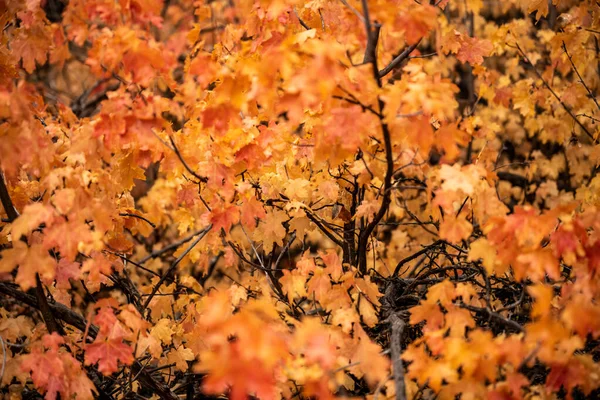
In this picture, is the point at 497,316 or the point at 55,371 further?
the point at 55,371

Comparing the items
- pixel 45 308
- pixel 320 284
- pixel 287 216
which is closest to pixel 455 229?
pixel 320 284

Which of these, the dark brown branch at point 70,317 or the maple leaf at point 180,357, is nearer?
the dark brown branch at point 70,317

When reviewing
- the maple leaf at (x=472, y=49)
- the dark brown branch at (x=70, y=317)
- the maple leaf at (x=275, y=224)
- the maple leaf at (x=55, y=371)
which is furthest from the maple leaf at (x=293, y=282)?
the maple leaf at (x=472, y=49)

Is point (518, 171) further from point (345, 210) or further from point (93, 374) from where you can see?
point (93, 374)

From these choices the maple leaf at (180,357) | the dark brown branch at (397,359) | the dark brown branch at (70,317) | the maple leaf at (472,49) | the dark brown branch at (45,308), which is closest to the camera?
the dark brown branch at (397,359)

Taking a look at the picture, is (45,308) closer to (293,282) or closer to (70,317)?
(70,317)

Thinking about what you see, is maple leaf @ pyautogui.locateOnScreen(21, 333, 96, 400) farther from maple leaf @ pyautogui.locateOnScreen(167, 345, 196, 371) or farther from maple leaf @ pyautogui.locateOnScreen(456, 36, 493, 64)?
maple leaf @ pyautogui.locateOnScreen(456, 36, 493, 64)

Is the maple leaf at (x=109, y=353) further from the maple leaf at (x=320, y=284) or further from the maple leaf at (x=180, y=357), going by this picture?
the maple leaf at (x=320, y=284)

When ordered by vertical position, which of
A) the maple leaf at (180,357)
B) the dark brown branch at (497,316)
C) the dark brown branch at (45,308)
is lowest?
the dark brown branch at (497,316)

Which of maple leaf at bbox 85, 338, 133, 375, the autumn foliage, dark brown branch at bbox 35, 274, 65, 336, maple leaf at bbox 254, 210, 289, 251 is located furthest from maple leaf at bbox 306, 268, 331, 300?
dark brown branch at bbox 35, 274, 65, 336

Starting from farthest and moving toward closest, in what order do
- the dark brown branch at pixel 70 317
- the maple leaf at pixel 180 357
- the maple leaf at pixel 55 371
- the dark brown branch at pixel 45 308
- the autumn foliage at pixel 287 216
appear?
the maple leaf at pixel 180 357
the dark brown branch at pixel 70 317
the dark brown branch at pixel 45 308
the maple leaf at pixel 55 371
the autumn foliage at pixel 287 216

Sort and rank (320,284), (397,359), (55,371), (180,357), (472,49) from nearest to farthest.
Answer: (397,359), (55,371), (320,284), (180,357), (472,49)

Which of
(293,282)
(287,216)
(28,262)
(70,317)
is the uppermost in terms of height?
(28,262)

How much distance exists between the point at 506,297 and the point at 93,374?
3167mm
